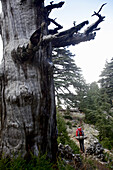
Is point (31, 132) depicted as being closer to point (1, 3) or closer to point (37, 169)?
point (37, 169)

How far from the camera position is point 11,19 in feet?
8.11

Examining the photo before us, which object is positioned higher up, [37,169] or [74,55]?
[74,55]

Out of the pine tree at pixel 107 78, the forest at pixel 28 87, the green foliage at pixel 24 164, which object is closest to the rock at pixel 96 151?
the forest at pixel 28 87

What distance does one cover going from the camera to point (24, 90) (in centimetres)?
208

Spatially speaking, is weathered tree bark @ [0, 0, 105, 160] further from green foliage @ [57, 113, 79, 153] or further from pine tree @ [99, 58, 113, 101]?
pine tree @ [99, 58, 113, 101]

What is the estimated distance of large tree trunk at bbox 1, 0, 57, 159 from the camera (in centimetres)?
206

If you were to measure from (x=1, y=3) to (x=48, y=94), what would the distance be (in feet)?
7.76

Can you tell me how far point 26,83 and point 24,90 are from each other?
152 mm

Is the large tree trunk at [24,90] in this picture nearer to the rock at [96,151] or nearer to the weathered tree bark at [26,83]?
the weathered tree bark at [26,83]

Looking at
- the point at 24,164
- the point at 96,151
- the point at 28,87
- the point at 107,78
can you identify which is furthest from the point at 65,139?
the point at 107,78

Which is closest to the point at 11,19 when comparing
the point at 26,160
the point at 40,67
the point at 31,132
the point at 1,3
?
the point at 1,3

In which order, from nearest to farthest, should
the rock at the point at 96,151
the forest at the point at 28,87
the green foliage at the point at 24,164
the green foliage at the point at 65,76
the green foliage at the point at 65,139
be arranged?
the green foliage at the point at 24,164, the forest at the point at 28,87, the green foliage at the point at 65,139, the rock at the point at 96,151, the green foliage at the point at 65,76

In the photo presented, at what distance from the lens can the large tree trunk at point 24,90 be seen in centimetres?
206

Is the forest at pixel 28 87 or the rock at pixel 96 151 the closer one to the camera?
the forest at pixel 28 87
